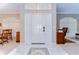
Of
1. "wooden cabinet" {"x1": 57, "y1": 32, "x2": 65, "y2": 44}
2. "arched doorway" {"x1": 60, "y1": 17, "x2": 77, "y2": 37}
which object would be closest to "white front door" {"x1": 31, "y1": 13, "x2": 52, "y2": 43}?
"wooden cabinet" {"x1": 57, "y1": 32, "x2": 65, "y2": 44}

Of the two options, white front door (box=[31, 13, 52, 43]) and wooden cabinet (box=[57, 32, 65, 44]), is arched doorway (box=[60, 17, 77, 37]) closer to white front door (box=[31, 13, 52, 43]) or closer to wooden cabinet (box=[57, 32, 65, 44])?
wooden cabinet (box=[57, 32, 65, 44])

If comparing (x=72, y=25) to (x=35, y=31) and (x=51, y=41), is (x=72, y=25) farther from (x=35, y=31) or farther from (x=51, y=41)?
(x=35, y=31)

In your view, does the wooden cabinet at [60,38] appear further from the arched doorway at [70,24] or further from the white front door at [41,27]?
the white front door at [41,27]

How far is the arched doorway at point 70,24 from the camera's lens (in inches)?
328

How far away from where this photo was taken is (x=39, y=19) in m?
8.66

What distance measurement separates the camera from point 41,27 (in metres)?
8.54

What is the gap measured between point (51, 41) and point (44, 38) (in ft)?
1.69

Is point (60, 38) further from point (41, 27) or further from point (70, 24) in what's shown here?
point (41, 27)

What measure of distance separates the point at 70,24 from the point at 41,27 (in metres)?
1.66

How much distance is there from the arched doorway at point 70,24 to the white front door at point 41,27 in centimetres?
80

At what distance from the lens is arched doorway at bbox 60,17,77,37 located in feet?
27.3

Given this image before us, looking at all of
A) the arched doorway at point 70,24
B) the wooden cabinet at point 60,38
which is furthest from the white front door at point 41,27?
the arched doorway at point 70,24

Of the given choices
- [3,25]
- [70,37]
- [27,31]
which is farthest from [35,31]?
[3,25]

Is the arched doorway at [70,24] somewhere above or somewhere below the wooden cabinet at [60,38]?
above
